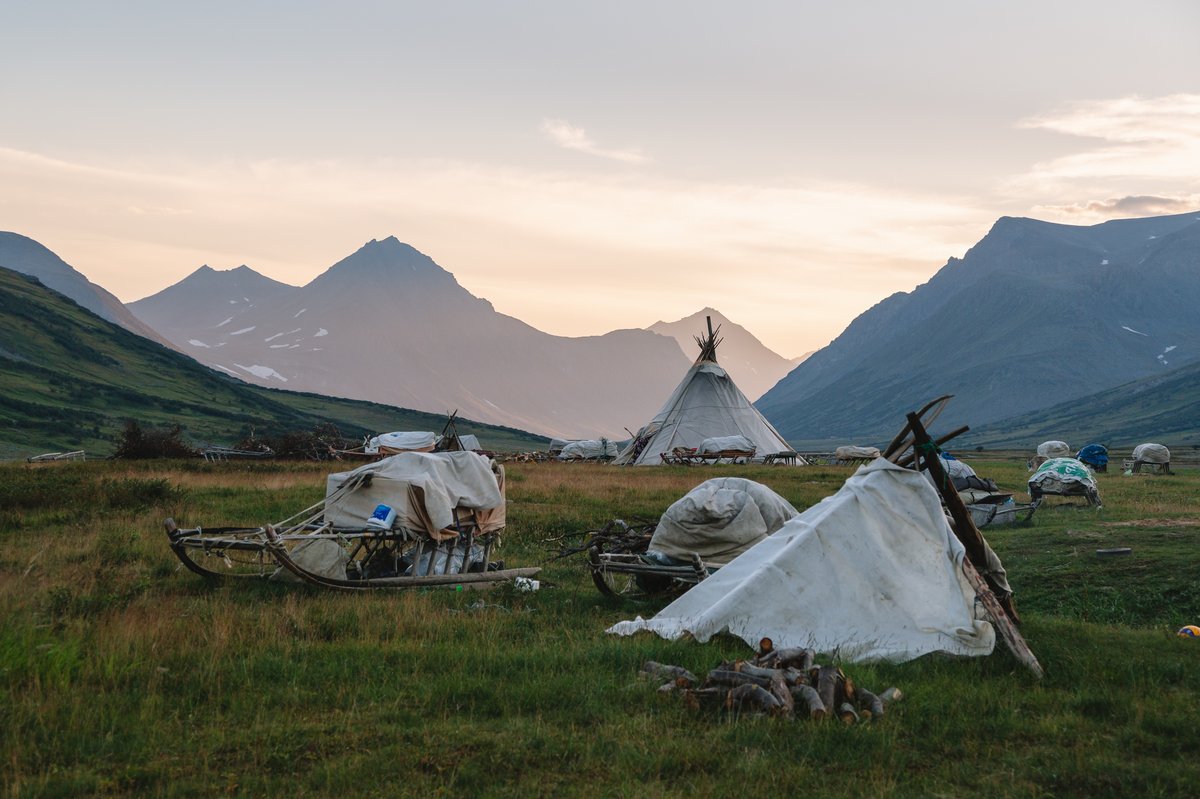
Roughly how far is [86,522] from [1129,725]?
19.1 metres

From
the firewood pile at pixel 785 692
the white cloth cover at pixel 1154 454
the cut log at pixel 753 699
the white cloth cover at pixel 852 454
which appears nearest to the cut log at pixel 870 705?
the firewood pile at pixel 785 692

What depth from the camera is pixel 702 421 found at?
173ft

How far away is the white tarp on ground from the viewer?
9.74 meters

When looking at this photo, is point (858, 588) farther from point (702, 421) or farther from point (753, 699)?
point (702, 421)

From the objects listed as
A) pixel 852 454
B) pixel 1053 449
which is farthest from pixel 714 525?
pixel 852 454

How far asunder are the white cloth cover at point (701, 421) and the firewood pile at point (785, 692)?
42.5 m

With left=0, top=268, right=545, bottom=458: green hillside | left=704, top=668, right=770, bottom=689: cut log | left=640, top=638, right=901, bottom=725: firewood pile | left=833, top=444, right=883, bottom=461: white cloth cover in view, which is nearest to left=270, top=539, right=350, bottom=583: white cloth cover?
left=640, top=638, right=901, bottom=725: firewood pile

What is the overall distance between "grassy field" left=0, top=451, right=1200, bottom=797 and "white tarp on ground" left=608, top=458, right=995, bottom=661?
0.34 m

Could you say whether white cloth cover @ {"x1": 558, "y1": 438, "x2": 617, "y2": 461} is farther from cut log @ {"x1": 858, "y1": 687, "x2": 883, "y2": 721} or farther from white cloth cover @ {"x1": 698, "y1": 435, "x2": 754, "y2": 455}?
cut log @ {"x1": 858, "y1": 687, "x2": 883, "y2": 721}

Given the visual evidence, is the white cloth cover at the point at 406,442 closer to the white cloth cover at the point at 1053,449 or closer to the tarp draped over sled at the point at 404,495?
the tarp draped over sled at the point at 404,495

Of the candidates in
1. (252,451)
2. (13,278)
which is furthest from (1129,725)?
(13,278)

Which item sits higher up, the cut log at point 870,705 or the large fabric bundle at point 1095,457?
the large fabric bundle at point 1095,457

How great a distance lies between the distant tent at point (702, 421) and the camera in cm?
5206

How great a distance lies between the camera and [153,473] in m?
30.9
